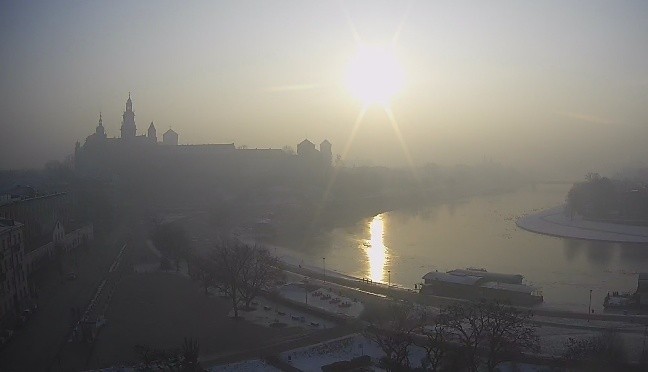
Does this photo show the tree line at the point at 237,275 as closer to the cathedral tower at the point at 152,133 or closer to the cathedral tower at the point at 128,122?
the cathedral tower at the point at 128,122

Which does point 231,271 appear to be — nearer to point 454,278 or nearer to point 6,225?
point 6,225

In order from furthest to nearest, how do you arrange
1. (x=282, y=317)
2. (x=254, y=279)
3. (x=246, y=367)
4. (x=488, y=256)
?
(x=488, y=256), (x=254, y=279), (x=282, y=317), (x=246, y=367)

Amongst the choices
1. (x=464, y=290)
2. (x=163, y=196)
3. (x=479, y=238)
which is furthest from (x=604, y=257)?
(x=163, y=196)

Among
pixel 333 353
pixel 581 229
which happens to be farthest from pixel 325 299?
pixel 581 229

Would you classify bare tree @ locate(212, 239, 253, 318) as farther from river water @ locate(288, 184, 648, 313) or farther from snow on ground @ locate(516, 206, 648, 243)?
snow on ground @ locate(516, 206, 648, 243)

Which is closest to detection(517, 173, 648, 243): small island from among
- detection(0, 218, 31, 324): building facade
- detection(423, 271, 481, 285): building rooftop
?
detection(423, 271, 481, 285): building rooftop

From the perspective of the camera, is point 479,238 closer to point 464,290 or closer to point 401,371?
point 464,290
